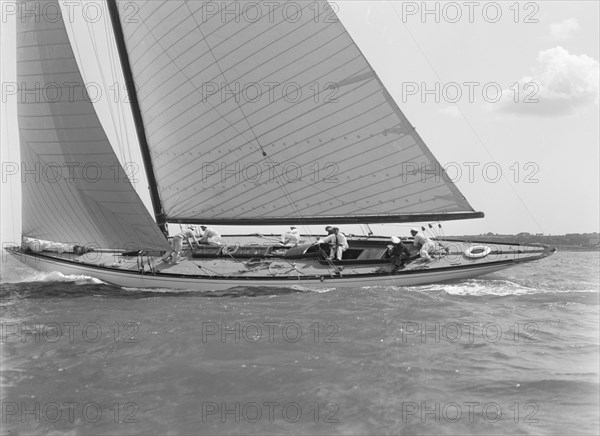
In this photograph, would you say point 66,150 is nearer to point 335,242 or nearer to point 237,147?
point 237,147

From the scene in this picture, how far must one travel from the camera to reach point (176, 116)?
54.0 feet

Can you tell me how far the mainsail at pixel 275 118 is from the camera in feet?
49.7

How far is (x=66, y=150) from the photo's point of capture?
49.5ft

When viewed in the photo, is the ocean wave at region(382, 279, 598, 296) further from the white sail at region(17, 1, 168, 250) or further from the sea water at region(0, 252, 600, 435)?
the white sail at region(17, 1, 168, 250)

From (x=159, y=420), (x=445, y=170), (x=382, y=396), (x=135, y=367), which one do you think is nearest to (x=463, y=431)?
(x=382, y=396)

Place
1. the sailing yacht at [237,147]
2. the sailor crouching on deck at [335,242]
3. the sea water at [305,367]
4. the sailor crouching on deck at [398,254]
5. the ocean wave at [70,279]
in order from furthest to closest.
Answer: the ocean wave at [70,279]
the sailor crouching on deck at [335,242]
the sailor crouching on deck at [398,254]
the sailing yacht at [237,147]
the sea water at [305,367]

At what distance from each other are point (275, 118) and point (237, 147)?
4.82ft

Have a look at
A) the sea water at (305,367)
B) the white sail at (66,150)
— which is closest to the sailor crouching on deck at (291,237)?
the white sail at (66,150)

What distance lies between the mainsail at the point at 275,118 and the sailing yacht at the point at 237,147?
0.12 feet

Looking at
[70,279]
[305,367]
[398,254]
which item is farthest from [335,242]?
[305,367]

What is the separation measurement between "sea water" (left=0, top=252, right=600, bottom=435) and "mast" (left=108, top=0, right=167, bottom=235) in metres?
5.00

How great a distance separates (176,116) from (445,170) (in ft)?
26.3

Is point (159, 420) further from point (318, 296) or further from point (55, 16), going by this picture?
point (55, 16)

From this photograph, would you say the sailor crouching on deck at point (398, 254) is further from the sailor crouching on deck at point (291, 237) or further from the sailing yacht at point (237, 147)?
the sailor crouching on deck at point (291, 237)
